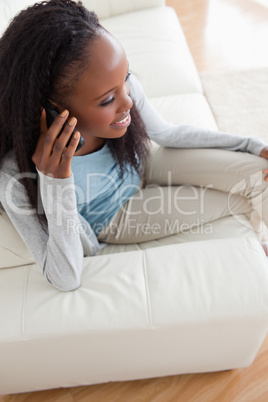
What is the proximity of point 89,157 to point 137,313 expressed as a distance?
1.51 ft

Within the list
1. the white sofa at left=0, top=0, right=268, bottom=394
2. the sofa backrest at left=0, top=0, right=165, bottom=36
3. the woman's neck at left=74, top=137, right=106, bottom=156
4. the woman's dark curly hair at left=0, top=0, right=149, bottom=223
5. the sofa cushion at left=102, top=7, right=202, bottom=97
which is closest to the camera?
the woman's dark curly hair at left=0, top=0, right=149, bottom=223

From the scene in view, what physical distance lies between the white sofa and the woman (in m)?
0.06

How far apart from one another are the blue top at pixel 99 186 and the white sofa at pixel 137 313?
0.15m

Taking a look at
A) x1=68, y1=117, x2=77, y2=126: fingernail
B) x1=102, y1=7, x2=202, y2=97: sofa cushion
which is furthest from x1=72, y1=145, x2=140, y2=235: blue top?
x1=102, y1=7, x2=202, y2=97: sofa cushion

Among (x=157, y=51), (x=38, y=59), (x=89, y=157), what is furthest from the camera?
(x=157, y=51)

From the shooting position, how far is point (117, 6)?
212cm

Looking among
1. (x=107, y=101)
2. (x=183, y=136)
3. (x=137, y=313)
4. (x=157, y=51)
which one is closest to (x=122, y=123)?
(x=107, y=101)

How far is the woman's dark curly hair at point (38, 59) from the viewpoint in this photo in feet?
2.50

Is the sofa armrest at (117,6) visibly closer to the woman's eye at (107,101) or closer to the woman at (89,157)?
the woman at (89,157)

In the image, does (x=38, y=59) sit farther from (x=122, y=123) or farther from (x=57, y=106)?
(x=122, y=123)

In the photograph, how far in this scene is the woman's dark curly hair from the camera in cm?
76

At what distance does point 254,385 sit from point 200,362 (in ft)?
0.87

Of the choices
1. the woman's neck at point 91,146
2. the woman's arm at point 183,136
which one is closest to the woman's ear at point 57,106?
the woman's neck at point 91,146

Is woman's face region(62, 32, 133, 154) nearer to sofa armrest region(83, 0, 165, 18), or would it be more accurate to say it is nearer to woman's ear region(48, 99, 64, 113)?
woman's ear region(48, 99, 64, 113)
